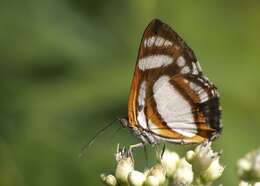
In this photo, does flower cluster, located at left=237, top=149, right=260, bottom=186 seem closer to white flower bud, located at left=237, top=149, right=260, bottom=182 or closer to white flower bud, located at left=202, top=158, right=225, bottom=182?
white flower bud, located at left=237, top=149, right=260, bottom=182

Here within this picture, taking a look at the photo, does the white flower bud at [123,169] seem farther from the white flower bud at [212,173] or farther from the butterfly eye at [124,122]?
the white flower bud at [212,173]

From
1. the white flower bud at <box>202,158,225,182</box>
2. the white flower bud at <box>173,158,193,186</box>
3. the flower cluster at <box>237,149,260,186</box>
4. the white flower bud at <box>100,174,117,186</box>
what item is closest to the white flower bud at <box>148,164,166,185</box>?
the white flower bud at <box>173,158,193,186</box>

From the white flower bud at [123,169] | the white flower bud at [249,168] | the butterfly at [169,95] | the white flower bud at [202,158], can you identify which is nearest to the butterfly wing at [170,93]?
the butterfly at [169,95]

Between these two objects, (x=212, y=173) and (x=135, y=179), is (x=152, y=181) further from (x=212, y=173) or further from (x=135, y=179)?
(x=212, y=173)

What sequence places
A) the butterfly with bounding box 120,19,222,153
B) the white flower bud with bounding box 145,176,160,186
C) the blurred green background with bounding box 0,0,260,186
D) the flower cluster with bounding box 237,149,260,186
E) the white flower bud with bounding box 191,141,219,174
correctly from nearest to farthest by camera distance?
the white flower bud with bounding box 145,176,160,186
the butterfly with bounding box 120,19,222,153
the white flower bud with bounding box 191,141,219,174
the flower cluster with bounding box 237,149,260,186
the blurred green background with bounding box 0,0,260,186

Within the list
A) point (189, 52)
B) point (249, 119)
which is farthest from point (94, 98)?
point (189, 52)

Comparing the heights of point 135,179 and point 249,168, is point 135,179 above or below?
above

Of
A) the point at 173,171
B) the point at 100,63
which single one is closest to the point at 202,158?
the point at 173,171
